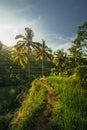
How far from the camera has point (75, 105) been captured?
39.3 feet

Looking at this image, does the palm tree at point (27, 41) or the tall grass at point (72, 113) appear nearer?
the tall grass at point (72, 113)

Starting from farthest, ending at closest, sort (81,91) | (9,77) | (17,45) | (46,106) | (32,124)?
(9,77)
(17,45)
(46,106)
(81,91)
(32,124)

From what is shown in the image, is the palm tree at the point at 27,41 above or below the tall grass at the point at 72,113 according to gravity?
above

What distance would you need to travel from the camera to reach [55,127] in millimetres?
11242

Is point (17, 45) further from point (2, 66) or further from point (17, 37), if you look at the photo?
point (2, 66)

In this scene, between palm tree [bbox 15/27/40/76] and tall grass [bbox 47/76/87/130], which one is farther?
palm tree [bbox 15/27/40/76]

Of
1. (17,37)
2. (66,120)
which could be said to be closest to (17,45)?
(17,37)

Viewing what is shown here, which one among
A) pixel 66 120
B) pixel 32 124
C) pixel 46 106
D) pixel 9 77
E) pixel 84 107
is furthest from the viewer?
pixel 9 77

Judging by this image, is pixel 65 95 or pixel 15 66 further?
pixel 15 66

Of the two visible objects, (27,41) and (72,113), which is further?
(27,41)

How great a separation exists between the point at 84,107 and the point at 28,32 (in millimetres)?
32381

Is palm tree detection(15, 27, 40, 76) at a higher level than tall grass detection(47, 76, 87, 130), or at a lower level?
higher

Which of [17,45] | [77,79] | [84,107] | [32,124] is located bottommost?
[32,124]

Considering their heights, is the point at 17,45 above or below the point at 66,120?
above
